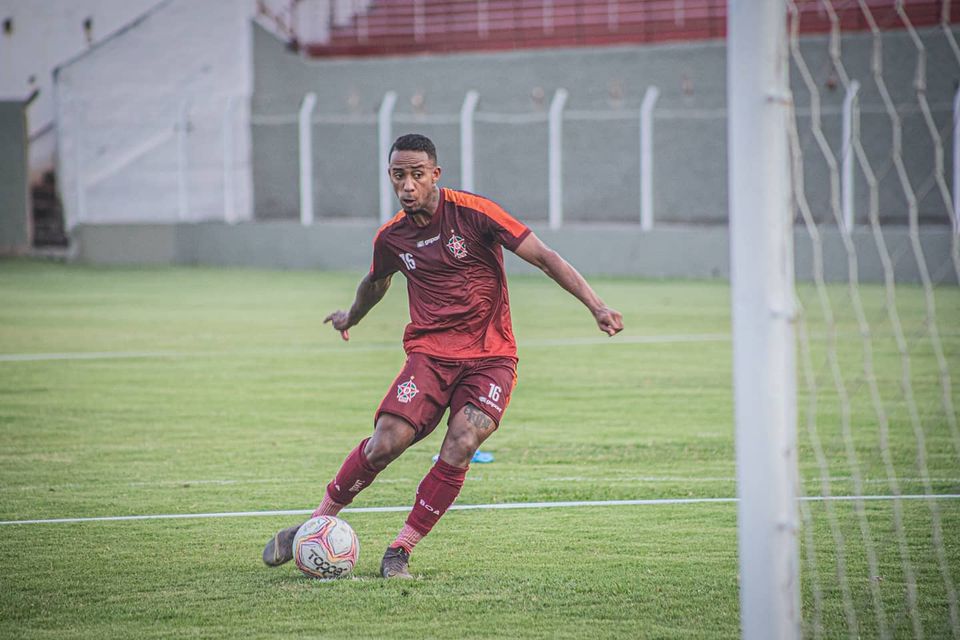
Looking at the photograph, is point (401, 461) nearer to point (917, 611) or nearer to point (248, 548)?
point (248, 548)

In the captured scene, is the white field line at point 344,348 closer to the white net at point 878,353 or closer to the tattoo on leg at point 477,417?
the white net at point 878,353

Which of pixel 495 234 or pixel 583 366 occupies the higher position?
pixel 495 234

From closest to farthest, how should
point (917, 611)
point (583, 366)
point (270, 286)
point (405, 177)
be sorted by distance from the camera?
point (917, 611), point (405, 177), point (583, 366), point (270, 286)

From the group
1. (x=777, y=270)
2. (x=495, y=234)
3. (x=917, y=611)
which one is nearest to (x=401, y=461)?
(x=495, y=234)

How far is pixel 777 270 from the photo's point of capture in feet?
11.1

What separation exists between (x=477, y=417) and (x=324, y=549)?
846mm

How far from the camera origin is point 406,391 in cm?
547

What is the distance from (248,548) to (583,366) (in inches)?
275

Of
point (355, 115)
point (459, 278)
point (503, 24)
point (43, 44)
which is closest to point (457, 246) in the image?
point (459, 278)

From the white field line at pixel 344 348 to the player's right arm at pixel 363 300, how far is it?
7.45 metres

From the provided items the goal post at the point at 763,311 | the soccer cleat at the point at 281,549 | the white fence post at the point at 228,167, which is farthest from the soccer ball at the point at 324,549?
the white fence post at the point at 228,167

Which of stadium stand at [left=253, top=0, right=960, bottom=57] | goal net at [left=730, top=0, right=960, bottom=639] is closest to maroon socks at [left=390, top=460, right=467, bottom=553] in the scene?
goal net at [left=730, top=0, right=960, bottom=639]

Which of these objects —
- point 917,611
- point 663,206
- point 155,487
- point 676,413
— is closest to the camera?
point 917,611

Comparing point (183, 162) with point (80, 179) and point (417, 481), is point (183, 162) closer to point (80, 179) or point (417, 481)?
point (80, 179)
